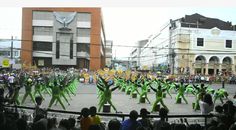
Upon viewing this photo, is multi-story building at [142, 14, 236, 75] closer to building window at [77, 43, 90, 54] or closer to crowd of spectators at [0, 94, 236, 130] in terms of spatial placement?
building window at [77, 43, 90, 54]

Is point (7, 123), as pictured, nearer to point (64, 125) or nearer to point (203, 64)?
point (64, 125)

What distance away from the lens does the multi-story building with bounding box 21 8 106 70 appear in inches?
2872

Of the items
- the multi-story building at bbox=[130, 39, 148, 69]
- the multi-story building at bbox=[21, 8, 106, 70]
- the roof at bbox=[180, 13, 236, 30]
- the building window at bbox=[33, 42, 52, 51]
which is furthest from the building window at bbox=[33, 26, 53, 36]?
the multi-story building at bbox=[130, 39, 148, 69]

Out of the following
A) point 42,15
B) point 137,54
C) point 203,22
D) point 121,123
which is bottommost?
point 121,123

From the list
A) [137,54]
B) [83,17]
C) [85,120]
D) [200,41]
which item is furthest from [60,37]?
[137,54]

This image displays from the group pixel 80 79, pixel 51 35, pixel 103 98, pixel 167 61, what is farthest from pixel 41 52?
pixel 103 98

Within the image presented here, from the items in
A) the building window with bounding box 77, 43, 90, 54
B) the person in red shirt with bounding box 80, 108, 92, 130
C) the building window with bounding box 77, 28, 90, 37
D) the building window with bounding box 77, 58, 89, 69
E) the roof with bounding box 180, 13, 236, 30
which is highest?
the roof with bounding box 180, 13, 236, 30

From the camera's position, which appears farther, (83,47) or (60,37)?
(83,47)

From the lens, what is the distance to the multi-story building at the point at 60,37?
7294 cm

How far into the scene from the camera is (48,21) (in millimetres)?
74438

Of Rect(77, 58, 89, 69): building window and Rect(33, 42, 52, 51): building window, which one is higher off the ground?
Rect(33, 42, 52, 51): building window

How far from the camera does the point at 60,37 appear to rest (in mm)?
73688

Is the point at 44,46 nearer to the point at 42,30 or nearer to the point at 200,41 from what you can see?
the point at 42,30

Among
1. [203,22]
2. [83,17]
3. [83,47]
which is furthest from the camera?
[203,22]
